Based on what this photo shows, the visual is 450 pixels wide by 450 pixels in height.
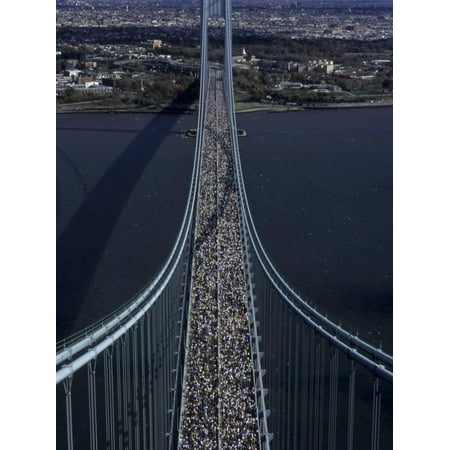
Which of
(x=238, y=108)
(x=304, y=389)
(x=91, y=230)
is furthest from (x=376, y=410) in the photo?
(x=238, y=108)

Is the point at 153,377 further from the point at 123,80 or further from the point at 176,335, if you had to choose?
the point at 123,80

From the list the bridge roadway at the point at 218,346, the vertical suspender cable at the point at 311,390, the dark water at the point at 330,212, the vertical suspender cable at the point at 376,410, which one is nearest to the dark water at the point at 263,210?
the dark water at the point at 330,212

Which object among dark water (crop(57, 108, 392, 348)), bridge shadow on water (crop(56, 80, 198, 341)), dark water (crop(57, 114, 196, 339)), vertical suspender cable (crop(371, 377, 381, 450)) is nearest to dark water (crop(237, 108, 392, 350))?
dark water (crop(57, 108, 392, 348))

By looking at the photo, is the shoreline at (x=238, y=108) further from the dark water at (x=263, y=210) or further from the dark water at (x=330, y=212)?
the dark water at (x=330, y=212)

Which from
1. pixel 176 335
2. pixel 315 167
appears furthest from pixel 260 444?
pixel 315 167

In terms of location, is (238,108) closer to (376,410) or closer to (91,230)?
(91,230)

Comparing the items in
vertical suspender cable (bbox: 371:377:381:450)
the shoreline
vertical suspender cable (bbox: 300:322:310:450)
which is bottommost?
vertical suspender cable (bbox: 300:322:310:450)

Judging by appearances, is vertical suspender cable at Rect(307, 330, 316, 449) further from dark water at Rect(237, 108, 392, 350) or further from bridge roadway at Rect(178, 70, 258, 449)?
dark water at Rect(237, 108, 392, 350)
